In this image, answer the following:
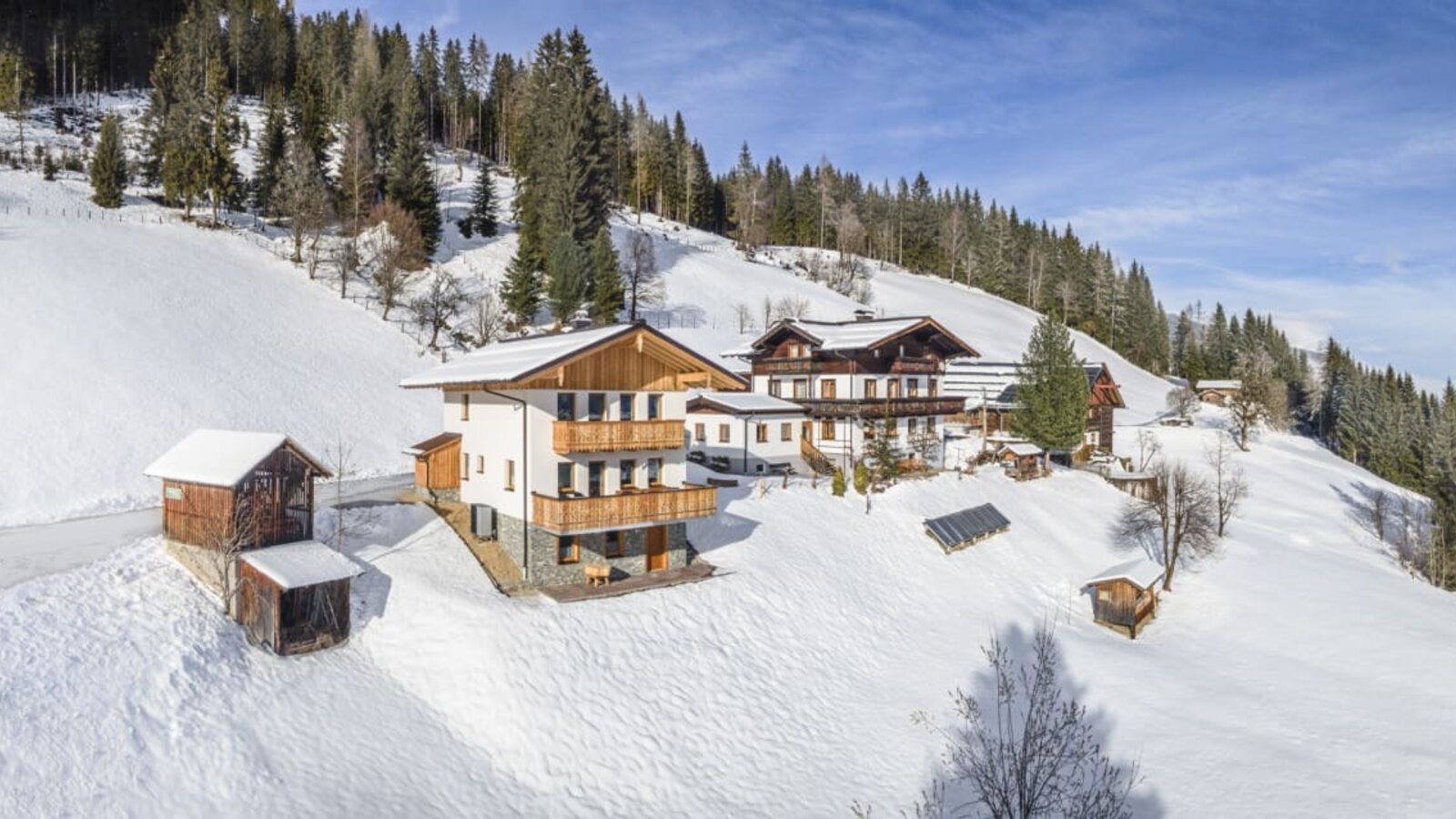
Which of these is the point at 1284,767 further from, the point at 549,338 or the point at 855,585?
the point at 549,338

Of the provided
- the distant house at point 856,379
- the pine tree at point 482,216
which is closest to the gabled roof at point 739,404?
the distant house at point 856,379

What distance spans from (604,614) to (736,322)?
5654cm

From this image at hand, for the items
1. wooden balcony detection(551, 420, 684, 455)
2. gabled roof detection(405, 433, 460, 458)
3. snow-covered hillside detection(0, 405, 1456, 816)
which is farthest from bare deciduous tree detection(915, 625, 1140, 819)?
gabled roof detection(405, 433, 460, 458)

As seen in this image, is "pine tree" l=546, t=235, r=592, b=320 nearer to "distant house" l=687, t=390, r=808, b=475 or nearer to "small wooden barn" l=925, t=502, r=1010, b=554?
"distant house" l=687, t=390, r=808, b=475

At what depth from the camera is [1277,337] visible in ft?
433

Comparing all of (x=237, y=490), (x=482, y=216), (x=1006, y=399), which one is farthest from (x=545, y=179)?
(x=237, y=490)

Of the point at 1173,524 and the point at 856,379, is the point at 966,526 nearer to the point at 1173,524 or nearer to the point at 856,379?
the point at 1173,524

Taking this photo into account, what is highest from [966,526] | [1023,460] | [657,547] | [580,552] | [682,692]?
[1023,460]

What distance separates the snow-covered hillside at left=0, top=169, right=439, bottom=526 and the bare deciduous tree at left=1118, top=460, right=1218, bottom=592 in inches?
1580

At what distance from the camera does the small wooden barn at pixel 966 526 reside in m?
35.5

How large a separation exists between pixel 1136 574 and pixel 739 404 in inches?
836

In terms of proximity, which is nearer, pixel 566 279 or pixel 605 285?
pixel 566 279

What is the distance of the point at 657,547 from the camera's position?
27.6 meters

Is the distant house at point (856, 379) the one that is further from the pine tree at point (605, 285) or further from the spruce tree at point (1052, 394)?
the pine tree at point (605, 285)
